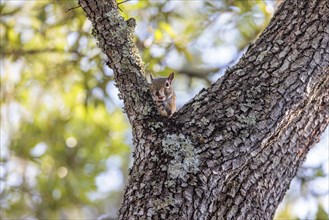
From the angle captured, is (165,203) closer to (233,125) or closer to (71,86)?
(233,125)

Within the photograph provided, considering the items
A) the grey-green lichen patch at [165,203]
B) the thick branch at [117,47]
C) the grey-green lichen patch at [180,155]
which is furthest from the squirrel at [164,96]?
the grey-green lichen patch at [165,203]

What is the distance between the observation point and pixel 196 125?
225cm

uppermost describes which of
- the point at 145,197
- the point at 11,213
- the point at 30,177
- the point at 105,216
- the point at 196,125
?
the point at 30,177

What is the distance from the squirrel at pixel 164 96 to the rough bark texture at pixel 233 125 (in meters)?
0.23

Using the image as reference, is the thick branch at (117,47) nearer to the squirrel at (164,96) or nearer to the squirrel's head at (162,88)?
the squirrel at (164,96)

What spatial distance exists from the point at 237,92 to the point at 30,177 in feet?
10.5

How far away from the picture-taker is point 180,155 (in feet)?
7.09

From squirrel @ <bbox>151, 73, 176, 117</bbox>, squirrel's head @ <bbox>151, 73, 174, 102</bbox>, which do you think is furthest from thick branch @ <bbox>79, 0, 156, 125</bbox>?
squirrel's head @ <bbox>151, 73, 174, 102</bbox>

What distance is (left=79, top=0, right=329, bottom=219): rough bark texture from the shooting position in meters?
2.14

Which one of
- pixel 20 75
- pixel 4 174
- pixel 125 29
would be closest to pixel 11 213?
pixel 4 174

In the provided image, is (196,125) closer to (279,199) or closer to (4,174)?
(279,199)

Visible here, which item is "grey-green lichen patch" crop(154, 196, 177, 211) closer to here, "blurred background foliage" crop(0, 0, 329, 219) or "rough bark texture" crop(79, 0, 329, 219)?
"rough bark texture" crop(79, 0, 329, 219)

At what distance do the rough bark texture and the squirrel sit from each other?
23cm

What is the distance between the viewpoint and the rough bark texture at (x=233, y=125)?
2.14 m
